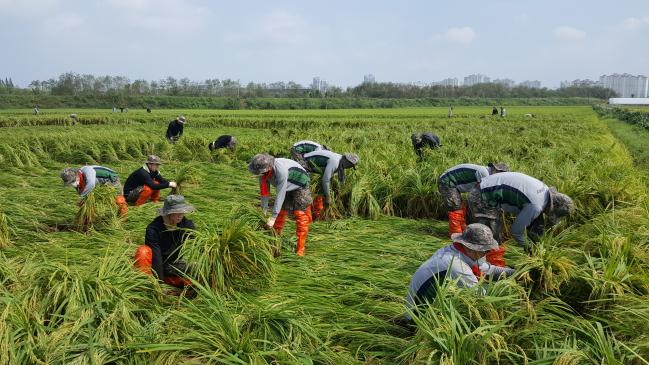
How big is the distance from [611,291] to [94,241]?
16.3 feet

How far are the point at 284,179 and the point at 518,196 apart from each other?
2.43 metres

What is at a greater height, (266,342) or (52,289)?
(52,289)

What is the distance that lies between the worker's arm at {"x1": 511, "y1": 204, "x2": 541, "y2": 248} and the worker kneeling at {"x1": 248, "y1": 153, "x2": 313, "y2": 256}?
222 centimetres

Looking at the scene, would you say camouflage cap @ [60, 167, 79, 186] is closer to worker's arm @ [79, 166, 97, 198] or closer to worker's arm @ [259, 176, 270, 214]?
worker's arm @ [79, 166, 97, 198]

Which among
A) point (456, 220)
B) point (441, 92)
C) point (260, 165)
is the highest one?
point (441, 92)

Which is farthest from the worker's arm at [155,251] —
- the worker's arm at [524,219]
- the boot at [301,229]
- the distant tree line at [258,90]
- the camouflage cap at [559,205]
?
the distant tree line at [258,90]

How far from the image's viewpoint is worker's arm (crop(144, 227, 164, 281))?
385 cm

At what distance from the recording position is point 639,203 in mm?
5195

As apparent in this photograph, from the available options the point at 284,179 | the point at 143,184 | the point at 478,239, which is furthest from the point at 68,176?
the point at 478,239

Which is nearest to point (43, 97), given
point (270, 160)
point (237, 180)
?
point (237, 180)

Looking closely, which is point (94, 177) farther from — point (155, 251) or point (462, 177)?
point (462, 177)

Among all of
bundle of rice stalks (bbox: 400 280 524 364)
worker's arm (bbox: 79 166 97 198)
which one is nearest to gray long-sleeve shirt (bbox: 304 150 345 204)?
worker's arm (bbox: 79 166 97 198)

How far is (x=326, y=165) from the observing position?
6.34 meters

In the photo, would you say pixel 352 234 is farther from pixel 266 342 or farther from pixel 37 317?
pixel 37 317
